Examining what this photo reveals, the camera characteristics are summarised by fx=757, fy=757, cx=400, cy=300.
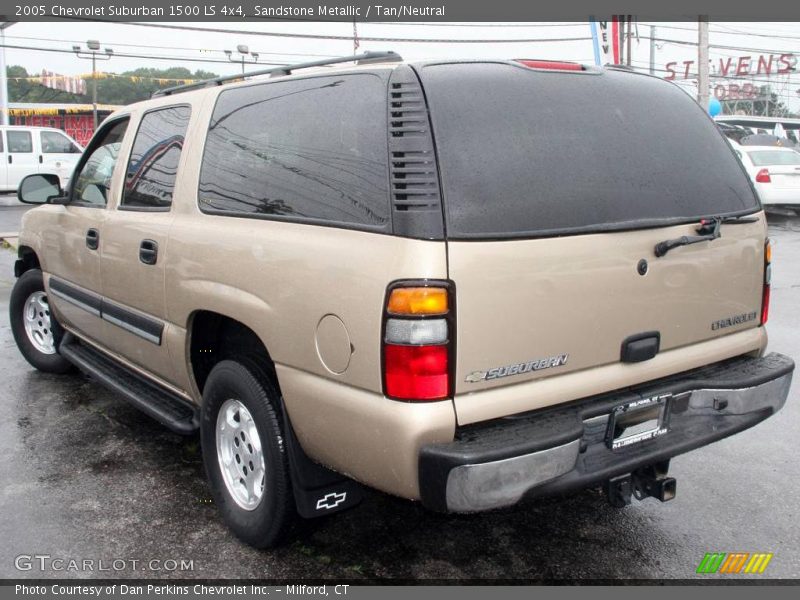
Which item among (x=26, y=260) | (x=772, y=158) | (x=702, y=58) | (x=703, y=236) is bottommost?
(x=26, y=260)

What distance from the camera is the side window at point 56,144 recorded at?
2117cm

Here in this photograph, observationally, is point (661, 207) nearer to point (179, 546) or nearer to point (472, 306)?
point (472, 306)

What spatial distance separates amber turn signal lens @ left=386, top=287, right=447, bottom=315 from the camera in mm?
2332

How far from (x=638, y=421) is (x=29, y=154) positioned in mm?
21922

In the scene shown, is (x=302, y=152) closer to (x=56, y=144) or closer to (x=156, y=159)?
(x=156, y=159)

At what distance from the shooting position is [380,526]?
11.0 feet

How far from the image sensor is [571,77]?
2920mm

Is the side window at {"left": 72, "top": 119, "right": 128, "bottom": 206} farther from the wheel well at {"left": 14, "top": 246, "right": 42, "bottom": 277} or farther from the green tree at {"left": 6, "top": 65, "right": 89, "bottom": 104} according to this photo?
the green tree at {"left": 6, "top": 65, "right": 89, "bottom": 104}

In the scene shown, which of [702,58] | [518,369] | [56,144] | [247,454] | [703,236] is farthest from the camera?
[702,58]

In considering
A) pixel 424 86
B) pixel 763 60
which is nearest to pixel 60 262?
pixel 424 86

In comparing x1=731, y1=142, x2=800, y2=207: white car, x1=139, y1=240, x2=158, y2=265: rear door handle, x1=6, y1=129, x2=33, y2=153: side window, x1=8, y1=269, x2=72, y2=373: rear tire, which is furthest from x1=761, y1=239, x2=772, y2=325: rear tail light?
x1=6, y1=129, x2=33, y2=153: side window

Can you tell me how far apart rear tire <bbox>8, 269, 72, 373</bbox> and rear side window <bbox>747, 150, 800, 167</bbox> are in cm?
1502

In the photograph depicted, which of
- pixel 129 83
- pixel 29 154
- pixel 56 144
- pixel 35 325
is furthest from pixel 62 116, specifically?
pixel 35 325

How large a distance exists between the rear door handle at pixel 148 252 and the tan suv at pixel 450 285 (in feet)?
0.07
